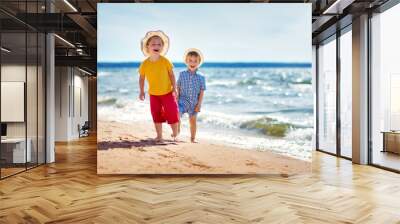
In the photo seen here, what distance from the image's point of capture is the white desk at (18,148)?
646 centimetres

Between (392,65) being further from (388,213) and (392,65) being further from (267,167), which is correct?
(388,213)

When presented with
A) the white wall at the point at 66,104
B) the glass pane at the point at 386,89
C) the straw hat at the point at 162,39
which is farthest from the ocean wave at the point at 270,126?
the white wall at the point at 66,104

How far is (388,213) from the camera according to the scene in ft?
13.7

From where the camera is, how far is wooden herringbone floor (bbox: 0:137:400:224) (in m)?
4.04

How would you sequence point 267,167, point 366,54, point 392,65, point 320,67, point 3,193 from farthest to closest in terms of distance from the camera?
point 320,67 < point 366,54 < point 392,65 < point 267,167 < point 3,193

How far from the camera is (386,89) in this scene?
7398 millimetres

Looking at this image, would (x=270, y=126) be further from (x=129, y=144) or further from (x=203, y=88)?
(x=129, y=144)

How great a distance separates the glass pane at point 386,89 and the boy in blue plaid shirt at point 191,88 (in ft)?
11.5

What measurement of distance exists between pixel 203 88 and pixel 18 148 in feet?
11.2

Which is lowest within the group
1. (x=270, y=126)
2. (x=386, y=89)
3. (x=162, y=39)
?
(x=270, y=126)

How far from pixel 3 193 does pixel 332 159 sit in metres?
6.81

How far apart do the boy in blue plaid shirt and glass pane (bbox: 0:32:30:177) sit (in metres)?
2.77

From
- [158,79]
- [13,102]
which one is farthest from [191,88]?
[13,102]

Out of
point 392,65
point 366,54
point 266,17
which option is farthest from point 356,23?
point 266,17
